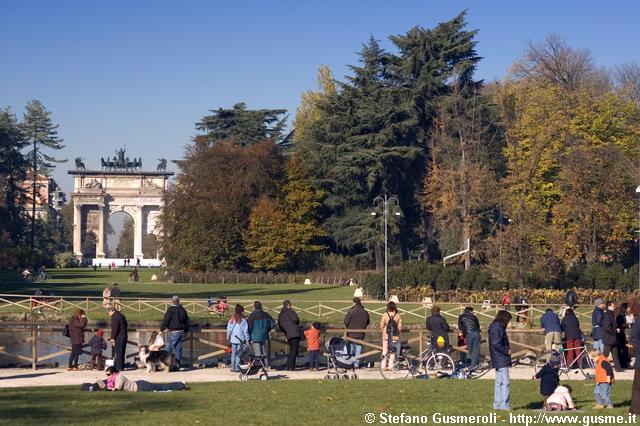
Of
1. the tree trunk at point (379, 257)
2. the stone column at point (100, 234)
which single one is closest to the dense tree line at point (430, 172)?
the tree trunk at point (379, 257)

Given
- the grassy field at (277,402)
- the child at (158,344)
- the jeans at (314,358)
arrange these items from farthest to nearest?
the child at (158,344)
the jeans at (314,358)
the grassy field at (277,402)

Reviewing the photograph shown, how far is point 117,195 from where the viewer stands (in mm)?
151000

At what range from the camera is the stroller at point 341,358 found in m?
23.7

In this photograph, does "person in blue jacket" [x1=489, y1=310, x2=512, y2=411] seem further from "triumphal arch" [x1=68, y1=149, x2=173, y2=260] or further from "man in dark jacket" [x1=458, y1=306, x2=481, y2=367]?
"triumphal arch" [x1=68, y1=149, x2=173, y2=260]

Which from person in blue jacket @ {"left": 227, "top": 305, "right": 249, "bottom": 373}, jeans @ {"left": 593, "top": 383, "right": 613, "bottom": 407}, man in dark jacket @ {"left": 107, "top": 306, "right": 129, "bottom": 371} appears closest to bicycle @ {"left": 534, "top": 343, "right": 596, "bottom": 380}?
jeans @ {"left": 593, "top": 383, "right": 613, "bottom": 407}

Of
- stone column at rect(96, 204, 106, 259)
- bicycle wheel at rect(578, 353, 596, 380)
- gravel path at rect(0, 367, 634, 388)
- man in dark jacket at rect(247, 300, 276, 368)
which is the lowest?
gravel path at rect(0, 367, 634, 388)

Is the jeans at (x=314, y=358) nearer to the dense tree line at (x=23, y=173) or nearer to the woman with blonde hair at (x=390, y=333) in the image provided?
the woman with blonde hair at (x=390, y=333)

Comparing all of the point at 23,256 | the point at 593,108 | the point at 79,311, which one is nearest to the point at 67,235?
the point at 23,256

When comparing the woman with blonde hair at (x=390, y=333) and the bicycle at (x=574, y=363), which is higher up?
the woman with blonde hair at (x=390, y=333)

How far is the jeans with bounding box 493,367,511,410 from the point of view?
56.8ft

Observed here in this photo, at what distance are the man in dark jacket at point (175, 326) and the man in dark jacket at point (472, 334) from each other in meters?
6.25

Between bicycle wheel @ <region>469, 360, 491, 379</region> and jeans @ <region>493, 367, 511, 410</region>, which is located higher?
jeans @ <region>493, 367, 511, 410</region>

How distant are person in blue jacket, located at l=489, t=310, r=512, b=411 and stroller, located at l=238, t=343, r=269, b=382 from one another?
7127mm

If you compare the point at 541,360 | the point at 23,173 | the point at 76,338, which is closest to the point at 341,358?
the point at 541,360
